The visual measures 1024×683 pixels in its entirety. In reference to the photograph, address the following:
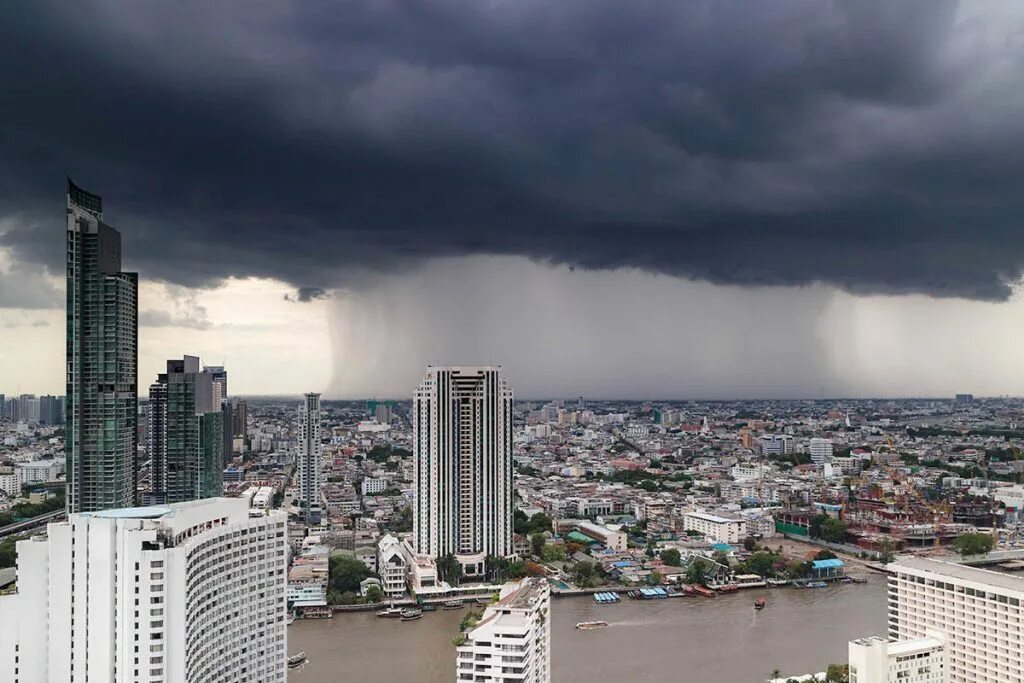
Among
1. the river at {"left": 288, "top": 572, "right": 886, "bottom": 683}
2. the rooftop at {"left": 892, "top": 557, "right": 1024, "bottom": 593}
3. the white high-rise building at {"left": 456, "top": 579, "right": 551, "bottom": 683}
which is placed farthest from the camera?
the river at {"left": 288, "top": 572, "right": 886, "bottom": 683}

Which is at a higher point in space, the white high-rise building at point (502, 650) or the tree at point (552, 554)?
the white high-rise building at point (502, 650)

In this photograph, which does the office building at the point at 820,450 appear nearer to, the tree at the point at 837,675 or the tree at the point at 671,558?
the tree at the point at 671,558

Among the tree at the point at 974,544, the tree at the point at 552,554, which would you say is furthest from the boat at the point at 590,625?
the tree at the point at 974,544

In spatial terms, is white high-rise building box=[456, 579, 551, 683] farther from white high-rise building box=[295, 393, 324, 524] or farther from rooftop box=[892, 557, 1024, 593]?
white high-rise building box=[295, 393, 324, 524]

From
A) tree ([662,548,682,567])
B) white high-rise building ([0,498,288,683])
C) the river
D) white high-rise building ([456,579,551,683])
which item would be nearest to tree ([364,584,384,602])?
the river

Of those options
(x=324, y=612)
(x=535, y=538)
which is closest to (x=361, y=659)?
(x=324, y=612)

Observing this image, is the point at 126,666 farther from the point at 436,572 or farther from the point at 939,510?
the point at 939,510
